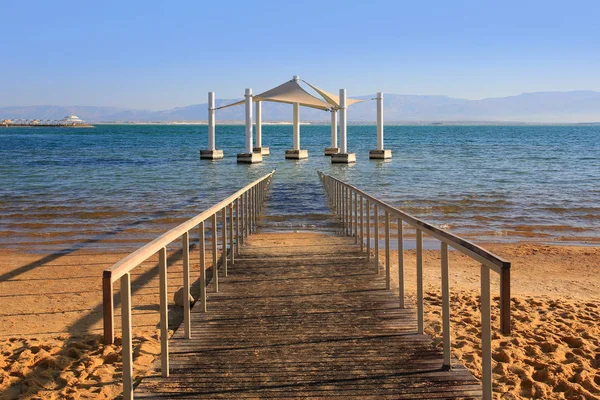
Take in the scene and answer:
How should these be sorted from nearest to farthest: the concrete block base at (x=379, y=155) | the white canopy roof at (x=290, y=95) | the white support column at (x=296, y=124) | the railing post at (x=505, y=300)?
the railing post at (x=505, y=300), the white canopy roof at (x=290, y=95), the concrete block base at (x=379, y=155), the white support column at (x=296, y=124)

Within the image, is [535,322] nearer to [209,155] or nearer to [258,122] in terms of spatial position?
[209,155]

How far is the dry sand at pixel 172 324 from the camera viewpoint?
157 inches

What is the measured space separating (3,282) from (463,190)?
15163 mm

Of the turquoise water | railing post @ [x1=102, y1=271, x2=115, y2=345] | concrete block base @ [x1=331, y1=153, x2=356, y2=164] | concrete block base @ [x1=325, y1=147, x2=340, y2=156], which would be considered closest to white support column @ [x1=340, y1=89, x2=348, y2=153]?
concrete block base @ [x1=331, y1=153, x2=356, y2=164]

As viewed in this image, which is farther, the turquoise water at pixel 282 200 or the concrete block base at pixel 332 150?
the concrete block base at pixel 332 150

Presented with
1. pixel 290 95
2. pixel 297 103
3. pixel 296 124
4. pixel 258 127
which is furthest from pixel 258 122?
pixel 290 95

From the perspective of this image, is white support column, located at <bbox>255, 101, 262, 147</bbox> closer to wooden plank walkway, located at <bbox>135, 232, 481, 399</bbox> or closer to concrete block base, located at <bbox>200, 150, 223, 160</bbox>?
concrete block base, located at <bbox>200, 150, 223, 160</bbox>

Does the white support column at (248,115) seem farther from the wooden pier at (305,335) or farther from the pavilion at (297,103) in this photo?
the wooden pier at (305,335)

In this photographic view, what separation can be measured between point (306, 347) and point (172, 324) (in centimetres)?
184

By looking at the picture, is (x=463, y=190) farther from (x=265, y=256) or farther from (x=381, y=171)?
(x=265, y=256)

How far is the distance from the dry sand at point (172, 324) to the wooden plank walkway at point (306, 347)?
0.44 metres

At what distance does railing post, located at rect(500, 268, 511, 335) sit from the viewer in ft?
8.85

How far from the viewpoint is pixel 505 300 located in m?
2.70

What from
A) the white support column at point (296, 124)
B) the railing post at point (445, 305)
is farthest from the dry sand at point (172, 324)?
the white support column at point (296, 124)
